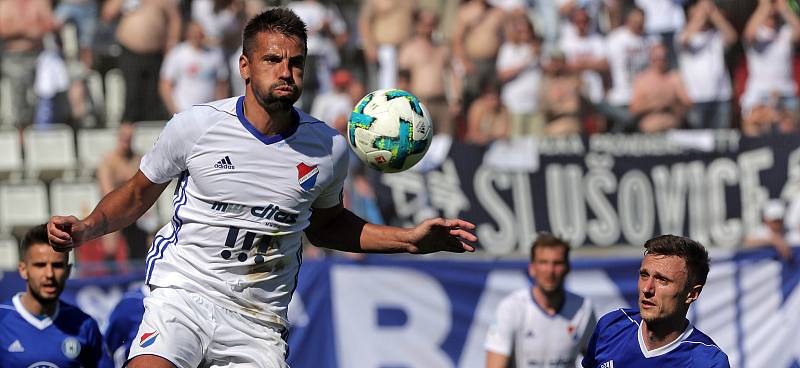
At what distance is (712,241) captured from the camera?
1177cm

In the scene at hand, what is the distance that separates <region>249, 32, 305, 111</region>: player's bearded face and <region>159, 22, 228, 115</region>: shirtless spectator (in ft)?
24.6

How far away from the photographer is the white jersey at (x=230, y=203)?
215 inches

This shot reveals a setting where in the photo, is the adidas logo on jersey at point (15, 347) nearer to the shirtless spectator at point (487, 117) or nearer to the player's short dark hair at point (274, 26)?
the player's short dark hair at point (274, 26)

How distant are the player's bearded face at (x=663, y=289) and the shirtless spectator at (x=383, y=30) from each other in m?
7.35

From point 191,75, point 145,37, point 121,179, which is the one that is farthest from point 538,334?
point 145,37

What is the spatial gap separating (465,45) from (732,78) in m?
2.87

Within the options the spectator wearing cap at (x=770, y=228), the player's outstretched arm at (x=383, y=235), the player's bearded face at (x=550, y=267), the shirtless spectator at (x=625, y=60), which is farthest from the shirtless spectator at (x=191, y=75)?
the player's outstretched arm at (x=383, y=235)

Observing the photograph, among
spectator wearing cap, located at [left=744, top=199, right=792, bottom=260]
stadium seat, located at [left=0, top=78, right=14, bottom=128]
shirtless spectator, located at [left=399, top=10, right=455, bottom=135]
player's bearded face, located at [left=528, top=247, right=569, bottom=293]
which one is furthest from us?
stadium seat, located at [left=0, top=78, right=14, bottom=128]

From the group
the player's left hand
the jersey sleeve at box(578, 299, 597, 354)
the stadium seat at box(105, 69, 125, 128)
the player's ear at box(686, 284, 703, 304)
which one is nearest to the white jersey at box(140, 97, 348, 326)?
the player's left hand

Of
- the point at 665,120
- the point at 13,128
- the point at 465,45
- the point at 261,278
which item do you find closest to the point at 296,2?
the point at 465,45

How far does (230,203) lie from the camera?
5.50 meters

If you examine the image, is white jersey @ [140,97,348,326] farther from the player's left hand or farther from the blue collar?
the player's left hand

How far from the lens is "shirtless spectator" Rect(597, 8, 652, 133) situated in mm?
12539

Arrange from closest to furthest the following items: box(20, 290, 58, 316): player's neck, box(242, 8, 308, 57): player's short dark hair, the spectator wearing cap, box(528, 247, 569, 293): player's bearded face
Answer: box(242, 8, 308, 57): player's short dark hair → box(20, 290, 58, 316): player's neck → box(528, 247, 569, 293): player's bearded face → the spectator wearing cap
